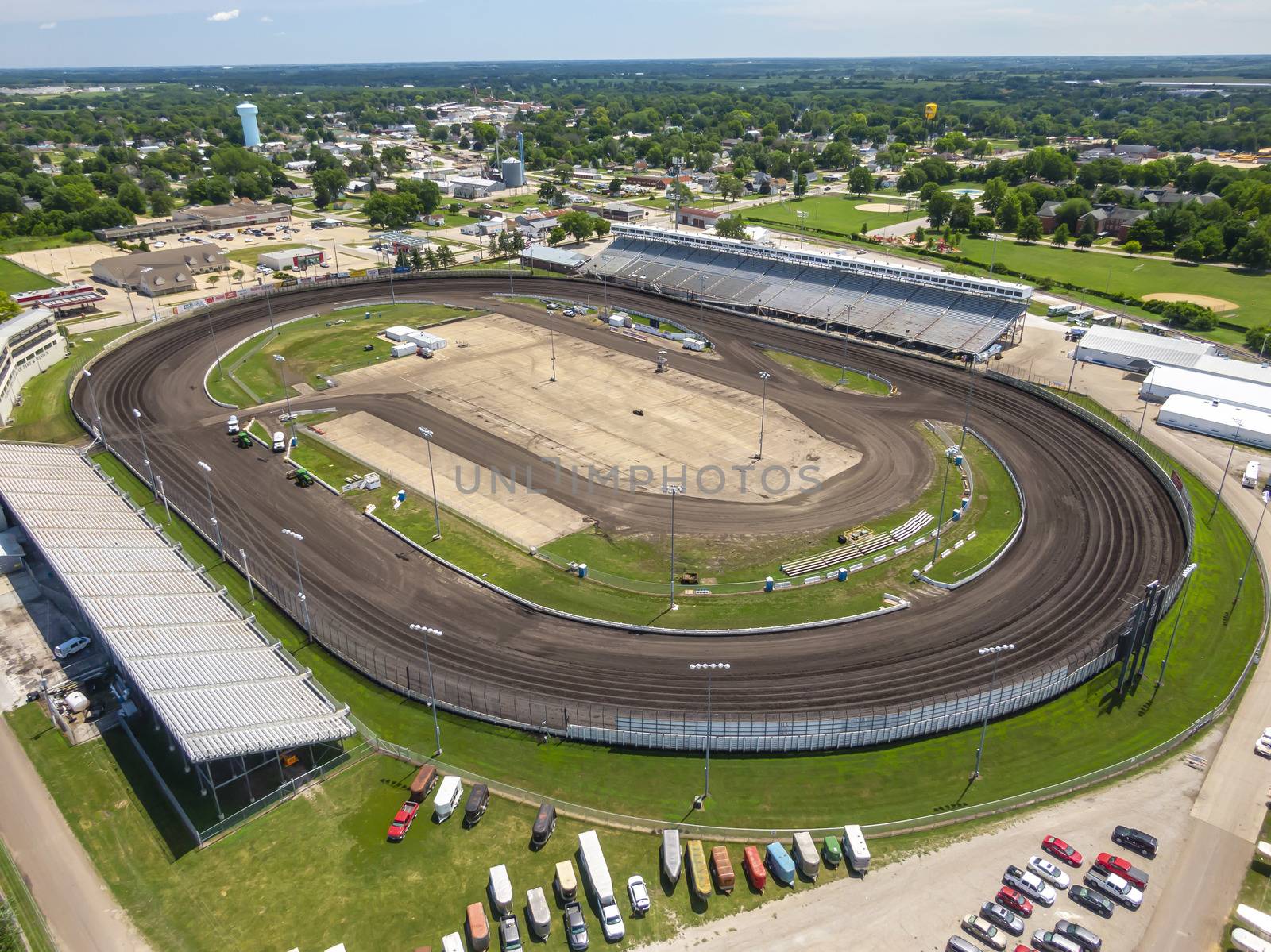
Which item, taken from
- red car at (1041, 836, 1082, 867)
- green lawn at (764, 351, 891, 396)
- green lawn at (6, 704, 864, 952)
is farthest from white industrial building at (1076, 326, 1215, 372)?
green lawn at (6, 704, 864, 952)

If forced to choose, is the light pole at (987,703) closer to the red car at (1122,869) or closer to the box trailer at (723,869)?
the red car at (1122,869)

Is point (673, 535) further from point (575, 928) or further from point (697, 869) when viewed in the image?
point (575, 928)

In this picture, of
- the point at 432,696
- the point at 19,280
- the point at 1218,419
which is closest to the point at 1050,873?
the point at 432,696

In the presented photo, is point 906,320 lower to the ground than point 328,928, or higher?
higher

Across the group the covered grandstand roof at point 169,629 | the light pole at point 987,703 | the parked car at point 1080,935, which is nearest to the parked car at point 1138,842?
the parked car at point 1080,935

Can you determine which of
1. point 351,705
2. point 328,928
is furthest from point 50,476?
point 328,928

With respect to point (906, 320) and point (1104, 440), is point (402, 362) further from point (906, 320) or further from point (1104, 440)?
point (1104, 440)
